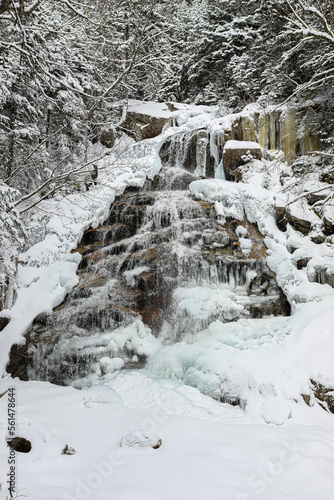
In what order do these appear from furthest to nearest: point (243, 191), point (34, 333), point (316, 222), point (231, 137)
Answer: point (231, 137), point (243, 191), point (316, 222), point (34, 333)

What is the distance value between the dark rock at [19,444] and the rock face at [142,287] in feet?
10.9

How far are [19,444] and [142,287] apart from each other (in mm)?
5207

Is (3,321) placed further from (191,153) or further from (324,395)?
(191,153)

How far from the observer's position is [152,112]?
52.9 ft

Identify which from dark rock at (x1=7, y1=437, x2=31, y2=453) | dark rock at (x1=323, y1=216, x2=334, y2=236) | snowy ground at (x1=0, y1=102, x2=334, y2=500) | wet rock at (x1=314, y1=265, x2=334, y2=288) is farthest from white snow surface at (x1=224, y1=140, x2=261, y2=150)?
dark rock at (x1=7, y1=437, x2=31, y2=453)

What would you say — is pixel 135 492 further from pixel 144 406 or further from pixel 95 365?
pixel 95 365

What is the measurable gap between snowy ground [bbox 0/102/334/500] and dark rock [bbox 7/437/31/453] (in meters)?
0.05

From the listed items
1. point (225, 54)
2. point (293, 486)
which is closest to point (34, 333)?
point (293, 486)

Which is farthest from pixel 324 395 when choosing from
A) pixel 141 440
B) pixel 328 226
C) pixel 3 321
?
pixel 3 321

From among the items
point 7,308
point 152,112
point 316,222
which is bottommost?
point 7,308

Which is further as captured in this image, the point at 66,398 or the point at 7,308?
the point at 7,308

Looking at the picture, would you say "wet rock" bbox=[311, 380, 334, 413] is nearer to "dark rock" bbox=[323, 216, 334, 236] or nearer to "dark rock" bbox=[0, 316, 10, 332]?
"dark rock" bbox=[323, 216, 334, 236]

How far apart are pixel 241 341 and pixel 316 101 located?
34.6 ft

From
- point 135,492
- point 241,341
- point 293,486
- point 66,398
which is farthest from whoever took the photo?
point 241,341
